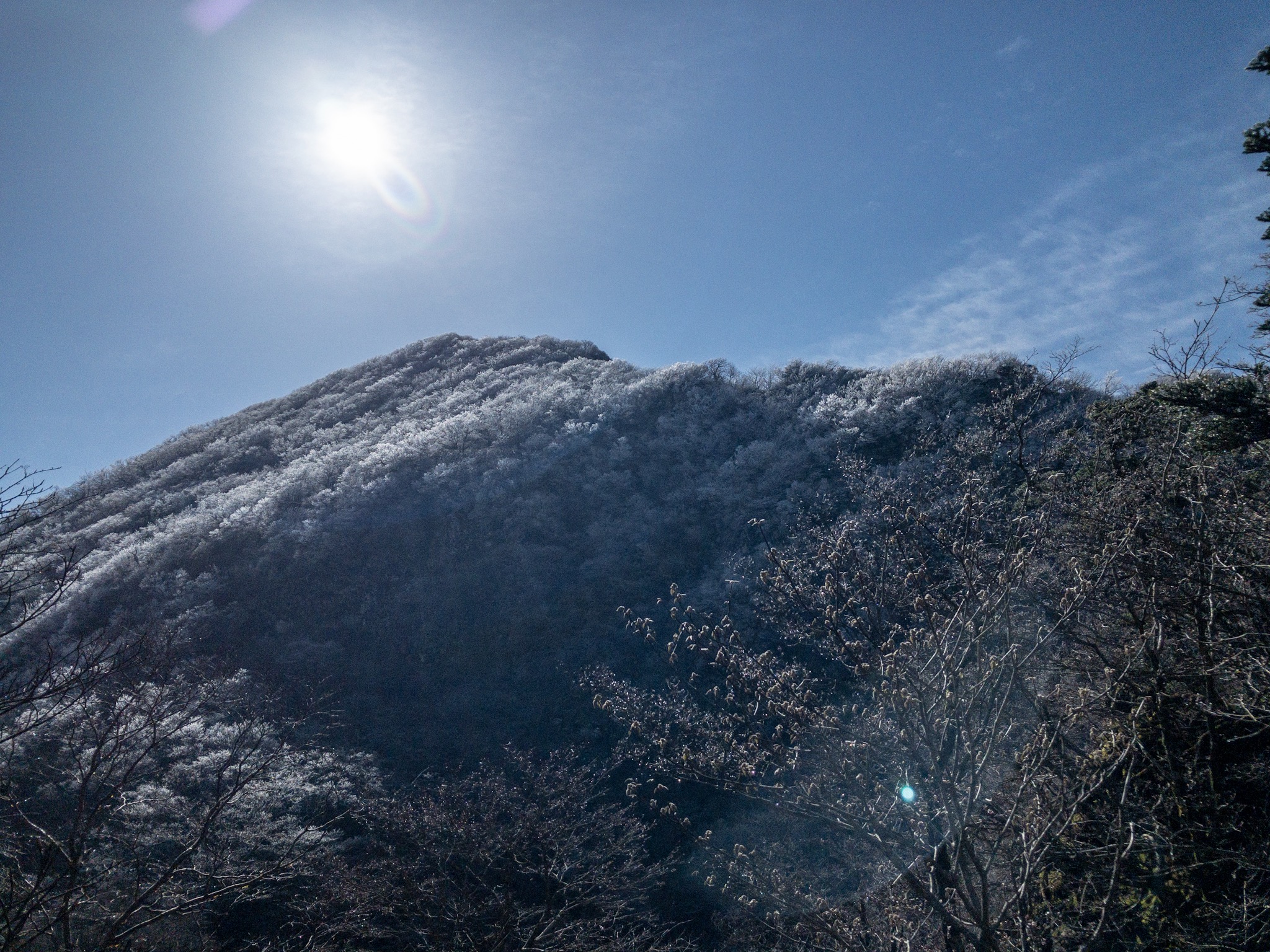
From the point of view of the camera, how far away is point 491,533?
68.2ft

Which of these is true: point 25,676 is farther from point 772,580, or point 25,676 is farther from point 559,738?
point 772,580

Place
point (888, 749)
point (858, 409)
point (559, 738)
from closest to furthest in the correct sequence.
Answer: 1. point (888, 749)
2. point (559, 738)
3. point (858, 409)

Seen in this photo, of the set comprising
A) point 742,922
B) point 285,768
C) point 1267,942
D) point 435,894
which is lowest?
point 742,922

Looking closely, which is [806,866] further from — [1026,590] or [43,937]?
[43,937]

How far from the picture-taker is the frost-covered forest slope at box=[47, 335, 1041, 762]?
665 inches

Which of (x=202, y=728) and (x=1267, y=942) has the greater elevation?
(x=202, y=728)

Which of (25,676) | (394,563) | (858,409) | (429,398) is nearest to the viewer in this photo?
(25,676)

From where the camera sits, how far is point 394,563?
20.3 metres

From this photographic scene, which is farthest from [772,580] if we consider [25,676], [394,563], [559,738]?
[25,676]

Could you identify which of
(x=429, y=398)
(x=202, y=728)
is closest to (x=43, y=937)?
(x=202, y=728)

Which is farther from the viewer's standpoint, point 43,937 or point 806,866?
point 806,866

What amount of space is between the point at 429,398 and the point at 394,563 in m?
14.7

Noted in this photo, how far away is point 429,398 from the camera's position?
33438 millimetres

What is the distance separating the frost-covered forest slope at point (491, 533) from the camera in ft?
55.4
